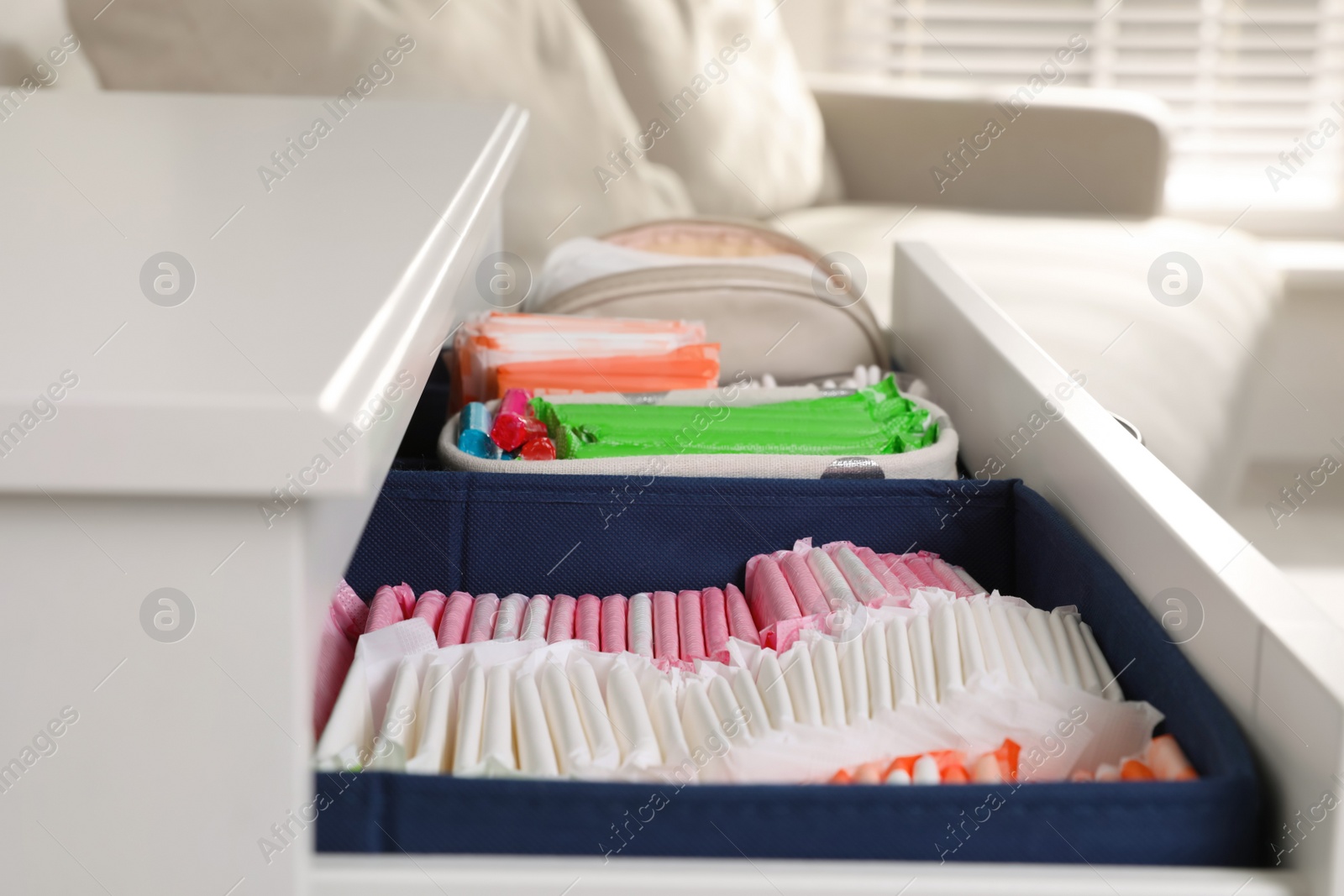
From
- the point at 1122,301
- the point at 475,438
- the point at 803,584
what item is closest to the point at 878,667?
the point at 803,584

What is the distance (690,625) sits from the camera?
22.7 inches

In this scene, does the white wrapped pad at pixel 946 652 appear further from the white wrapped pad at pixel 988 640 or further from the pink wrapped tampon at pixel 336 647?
the pink wrapped tampon at pixel 336 647

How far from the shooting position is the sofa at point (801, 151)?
1480mm

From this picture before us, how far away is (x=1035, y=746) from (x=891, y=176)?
2.01 meters

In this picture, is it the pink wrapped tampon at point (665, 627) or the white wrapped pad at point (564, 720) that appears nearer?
the white wrapped pad at point (564, 720)

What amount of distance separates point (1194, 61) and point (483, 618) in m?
2.77

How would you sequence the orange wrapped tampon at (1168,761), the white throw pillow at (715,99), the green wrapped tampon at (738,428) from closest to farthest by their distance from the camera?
the orange wrapped tampon at (1168,761), the green wrapped tampon at (738,428), the white throw pillow at (715,99)

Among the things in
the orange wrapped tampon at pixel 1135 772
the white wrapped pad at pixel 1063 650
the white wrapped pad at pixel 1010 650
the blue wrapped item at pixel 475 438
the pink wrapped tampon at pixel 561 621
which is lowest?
the pink wrapped tampon at pixel 561 621

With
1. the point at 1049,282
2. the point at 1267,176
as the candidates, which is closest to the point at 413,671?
the point at 1049,282

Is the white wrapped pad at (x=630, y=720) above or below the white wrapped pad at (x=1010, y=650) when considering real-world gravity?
below

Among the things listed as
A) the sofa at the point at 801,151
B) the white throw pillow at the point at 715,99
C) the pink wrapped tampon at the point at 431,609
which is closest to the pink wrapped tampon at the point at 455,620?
the pink wrapped tampon at the point at 431,609

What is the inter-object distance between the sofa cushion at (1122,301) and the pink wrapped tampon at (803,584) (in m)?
0.59

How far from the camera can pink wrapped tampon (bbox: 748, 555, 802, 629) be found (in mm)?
570

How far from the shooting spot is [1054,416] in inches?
24.9
